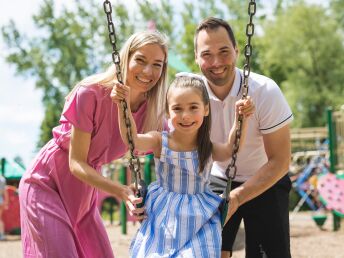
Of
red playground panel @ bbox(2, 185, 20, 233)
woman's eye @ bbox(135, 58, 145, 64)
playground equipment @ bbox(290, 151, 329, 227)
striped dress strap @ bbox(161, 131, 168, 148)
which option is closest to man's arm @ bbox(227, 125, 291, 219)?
striped dress strap @ bbox(161, 131, 168, 148)

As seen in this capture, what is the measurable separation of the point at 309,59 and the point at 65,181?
2468 centimetres

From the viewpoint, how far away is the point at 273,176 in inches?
127

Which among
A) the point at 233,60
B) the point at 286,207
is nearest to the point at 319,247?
the point at 286,207

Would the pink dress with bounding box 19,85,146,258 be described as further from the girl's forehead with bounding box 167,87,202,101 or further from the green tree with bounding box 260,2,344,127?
the green tree with bounding box 260,2,344,127

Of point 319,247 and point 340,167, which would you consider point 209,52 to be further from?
point 340,167

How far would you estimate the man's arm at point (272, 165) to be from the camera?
312cm

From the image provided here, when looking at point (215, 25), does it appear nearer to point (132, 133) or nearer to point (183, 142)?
point (183, 142)

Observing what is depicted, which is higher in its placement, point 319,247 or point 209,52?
point 209,52

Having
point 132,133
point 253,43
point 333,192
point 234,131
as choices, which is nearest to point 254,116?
point 234,131

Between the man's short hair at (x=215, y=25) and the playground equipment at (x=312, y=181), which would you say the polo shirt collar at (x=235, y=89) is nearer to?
the man's short hair at (x=215, y=25)

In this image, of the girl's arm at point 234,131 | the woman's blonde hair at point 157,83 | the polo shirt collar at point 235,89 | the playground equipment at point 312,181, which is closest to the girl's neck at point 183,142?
the girl's arm at point 234,131

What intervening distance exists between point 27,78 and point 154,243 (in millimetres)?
28513

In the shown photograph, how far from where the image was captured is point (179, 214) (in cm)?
265

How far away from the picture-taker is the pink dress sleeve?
2.93 meters
